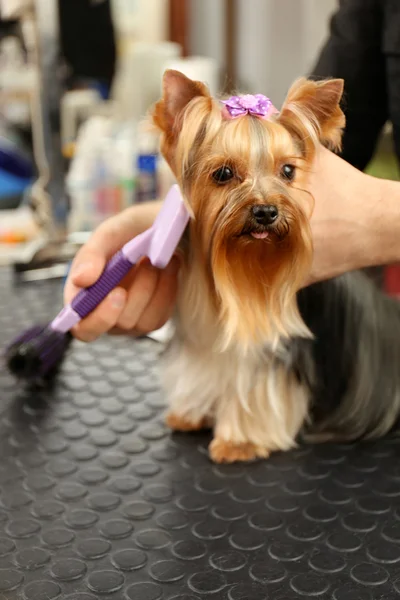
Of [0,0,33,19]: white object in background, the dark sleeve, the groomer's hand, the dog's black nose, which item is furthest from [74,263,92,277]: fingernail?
[0,0,33,19]: white object in background

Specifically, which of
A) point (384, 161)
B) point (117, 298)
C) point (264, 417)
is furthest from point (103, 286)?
point (384, 161)

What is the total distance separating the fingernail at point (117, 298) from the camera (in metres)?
0.88

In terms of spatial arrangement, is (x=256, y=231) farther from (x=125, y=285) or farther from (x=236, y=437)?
(x=236, y=437)

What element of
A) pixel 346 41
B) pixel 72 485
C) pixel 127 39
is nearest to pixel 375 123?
pixel 346 41

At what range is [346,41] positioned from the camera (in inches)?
43.9

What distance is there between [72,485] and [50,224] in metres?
0.95

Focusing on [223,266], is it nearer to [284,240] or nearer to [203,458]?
[284,240]

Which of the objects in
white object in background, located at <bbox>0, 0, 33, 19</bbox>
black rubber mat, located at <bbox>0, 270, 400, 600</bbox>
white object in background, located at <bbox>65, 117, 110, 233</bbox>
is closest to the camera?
black rubber mat, located at <bbox>0, 270, 400, 600</bbox>

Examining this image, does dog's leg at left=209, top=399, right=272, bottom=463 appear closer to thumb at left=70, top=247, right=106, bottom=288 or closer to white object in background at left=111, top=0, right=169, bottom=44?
thumb at left=70, top=247, right=106, bottom=288

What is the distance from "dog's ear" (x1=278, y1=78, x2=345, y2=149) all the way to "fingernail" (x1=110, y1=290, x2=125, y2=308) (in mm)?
→ 267

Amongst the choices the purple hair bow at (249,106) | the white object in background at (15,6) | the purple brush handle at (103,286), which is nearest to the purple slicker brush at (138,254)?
the purple brush handle at (103,286)

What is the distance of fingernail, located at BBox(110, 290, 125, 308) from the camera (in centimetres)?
88

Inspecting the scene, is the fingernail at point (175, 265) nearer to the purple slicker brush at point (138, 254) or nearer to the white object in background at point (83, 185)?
the purple slicker brush at point (138, 254)

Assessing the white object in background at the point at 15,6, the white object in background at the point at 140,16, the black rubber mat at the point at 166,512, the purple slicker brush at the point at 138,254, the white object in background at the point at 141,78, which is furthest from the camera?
the white object in background at the point at 140,16
